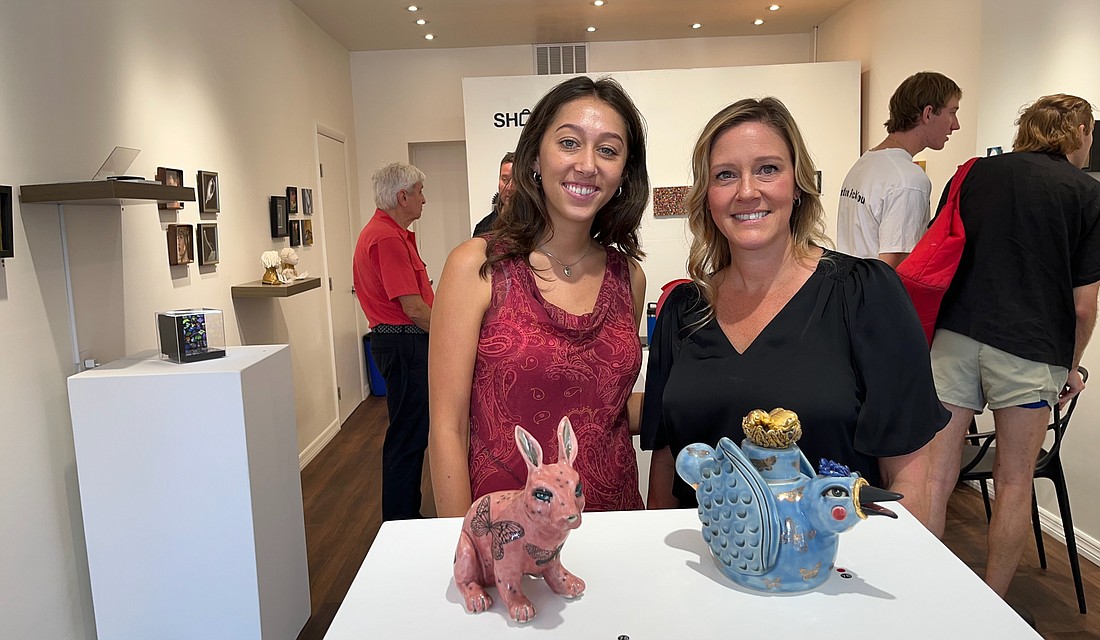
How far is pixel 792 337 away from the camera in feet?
4.42

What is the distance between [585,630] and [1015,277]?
6.83 feet

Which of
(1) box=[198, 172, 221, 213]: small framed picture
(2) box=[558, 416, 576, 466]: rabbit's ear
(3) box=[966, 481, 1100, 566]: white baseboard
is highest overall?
(1) box=[198, 172, 221, 213]: small framed picture

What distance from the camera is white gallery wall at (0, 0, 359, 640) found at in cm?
218

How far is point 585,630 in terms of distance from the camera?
842mm

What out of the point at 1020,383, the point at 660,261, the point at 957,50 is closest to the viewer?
the point at 1020,383

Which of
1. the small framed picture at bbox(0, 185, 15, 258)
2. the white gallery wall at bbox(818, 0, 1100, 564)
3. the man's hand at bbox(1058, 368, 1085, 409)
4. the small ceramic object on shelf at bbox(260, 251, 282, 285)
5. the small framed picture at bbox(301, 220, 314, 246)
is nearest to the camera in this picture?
the small framed picture at bbox(0, 185, 15, 258)

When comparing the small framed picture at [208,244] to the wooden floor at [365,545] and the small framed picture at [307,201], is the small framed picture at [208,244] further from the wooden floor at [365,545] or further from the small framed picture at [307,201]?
the small framed picture at [307,201]

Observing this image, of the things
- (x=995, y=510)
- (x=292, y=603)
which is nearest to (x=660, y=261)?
(x=995, y=510)

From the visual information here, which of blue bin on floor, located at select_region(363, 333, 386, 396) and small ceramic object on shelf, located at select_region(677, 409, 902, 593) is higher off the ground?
small ceramic object on shelf, located at select_region(677, 409, 902, 593)

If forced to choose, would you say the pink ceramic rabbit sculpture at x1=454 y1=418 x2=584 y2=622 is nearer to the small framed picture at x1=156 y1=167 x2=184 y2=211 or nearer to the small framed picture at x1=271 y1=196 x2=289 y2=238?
the small framed picture at x1=156 y1=167 x2=184 y2=211

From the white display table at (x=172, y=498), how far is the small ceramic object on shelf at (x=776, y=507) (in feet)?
5.57

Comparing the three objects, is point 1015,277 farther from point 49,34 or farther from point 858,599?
point 49,34

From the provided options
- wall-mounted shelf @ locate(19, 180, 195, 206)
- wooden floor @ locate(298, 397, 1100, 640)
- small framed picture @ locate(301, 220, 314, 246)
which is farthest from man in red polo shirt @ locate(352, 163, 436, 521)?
small framed picture @ locate(301, 220, 314, 246)

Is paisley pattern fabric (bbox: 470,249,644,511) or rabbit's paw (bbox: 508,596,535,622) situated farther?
paisley pattern fabric (bbox: 470,249,644,511)
